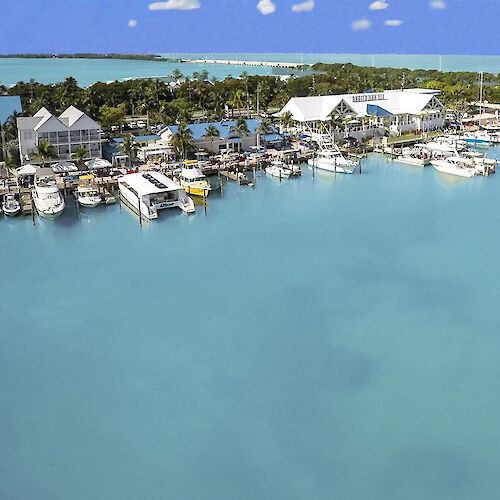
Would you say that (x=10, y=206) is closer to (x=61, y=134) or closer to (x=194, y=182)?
(x=61, y=134)

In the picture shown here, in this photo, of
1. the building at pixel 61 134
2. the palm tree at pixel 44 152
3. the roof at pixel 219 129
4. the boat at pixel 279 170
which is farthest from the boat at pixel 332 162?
the palm tree at pixel 44 152

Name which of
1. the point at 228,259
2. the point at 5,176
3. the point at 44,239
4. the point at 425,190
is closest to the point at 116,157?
the point at 5,176

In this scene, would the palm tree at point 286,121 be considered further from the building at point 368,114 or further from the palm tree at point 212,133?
the palm tree at point 212,133

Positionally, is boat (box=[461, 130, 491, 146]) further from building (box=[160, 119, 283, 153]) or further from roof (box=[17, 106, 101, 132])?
roof (box=[17, 106, 101, 132])

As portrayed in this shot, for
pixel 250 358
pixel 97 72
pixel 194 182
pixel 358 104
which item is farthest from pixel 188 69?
pixel 250 358

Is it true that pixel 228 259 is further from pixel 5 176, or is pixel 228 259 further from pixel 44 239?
pixel 5 176

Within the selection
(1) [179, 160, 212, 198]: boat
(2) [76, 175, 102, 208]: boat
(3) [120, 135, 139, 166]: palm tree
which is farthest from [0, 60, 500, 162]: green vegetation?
(2) [76, 175, 102, 208]: boat
